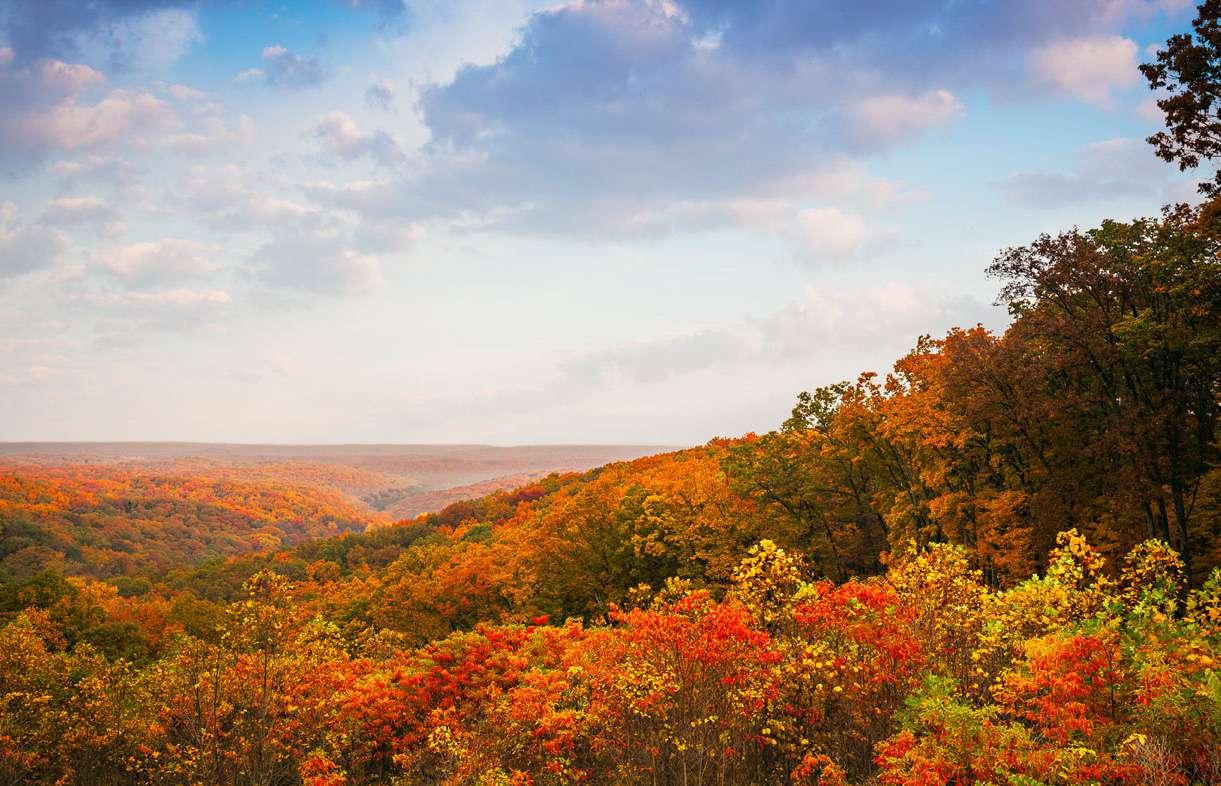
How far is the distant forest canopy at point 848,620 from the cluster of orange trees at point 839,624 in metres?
0.15

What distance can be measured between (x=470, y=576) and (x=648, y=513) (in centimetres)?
1674

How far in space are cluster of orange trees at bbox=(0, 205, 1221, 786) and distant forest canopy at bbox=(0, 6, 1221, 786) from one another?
0.48ft

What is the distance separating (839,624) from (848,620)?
0.51 metres

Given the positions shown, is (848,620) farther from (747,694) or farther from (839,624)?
(747,694)

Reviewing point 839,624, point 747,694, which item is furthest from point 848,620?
point 747,694

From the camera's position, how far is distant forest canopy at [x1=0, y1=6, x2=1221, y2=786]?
49.9 feet

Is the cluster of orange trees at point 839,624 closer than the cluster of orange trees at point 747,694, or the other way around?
the cluster of orange trees at point 747,694

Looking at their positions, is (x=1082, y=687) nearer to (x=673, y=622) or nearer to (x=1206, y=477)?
(x=673, y=622)

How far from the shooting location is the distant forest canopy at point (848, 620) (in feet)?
49.9

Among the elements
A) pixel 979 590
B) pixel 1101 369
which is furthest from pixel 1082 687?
pixel 1101 369

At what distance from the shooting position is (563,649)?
32.7 meters

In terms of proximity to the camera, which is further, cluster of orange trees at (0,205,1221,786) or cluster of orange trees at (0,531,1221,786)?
cluster of orange trees at (0,205,1221,786)

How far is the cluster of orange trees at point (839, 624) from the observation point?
15164mm

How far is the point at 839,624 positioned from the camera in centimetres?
2083
